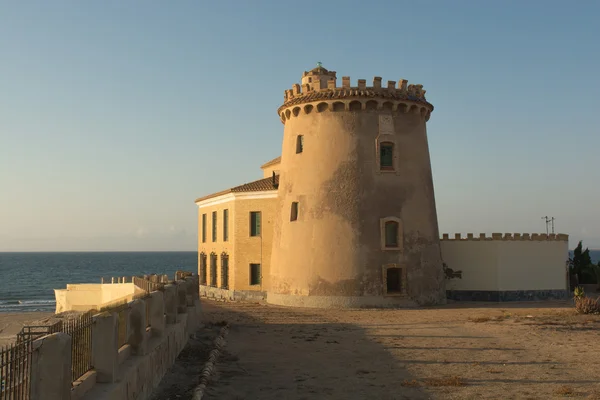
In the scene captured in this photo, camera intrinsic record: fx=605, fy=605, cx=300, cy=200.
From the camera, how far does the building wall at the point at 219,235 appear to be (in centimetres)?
3384

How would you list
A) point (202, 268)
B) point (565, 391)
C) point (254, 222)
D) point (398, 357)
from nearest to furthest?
point (565, 391) → point (398, 357) → point (254, 222) → point (202, 268)

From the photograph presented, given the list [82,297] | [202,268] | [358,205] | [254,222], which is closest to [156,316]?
[358,205]

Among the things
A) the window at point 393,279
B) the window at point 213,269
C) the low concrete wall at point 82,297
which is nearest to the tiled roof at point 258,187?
the window at point 213,269

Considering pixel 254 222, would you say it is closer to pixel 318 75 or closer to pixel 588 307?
pixel 318 75

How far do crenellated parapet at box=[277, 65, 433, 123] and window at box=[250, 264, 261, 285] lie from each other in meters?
8.69

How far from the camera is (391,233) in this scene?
28.7 meters

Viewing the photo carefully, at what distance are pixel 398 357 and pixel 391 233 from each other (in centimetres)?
1368

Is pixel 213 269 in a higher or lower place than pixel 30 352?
lower

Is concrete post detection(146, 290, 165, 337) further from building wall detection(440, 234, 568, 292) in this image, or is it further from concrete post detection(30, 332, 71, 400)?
building wall detection(440, 234, 568, 292)

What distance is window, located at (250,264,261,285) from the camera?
33188 mm

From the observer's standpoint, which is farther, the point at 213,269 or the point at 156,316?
the point at 213,269

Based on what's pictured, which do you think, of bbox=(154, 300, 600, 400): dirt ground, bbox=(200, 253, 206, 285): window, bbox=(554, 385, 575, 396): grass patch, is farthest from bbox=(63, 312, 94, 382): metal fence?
bbox=(200, 253, 206, 285): window

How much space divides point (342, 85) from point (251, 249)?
10430 mm

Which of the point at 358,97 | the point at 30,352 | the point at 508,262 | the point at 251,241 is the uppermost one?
the point at 358,97
